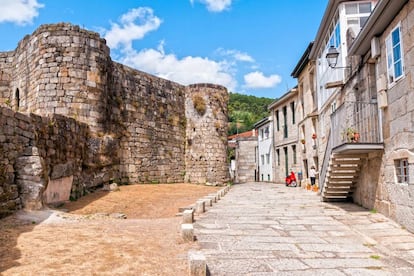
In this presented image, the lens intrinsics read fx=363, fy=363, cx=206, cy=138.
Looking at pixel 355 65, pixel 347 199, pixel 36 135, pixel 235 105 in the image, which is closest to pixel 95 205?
pixel 36 135

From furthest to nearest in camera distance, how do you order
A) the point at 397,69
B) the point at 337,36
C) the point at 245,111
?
the point at 245,111 < the point at 337,36 < the point at 397,69

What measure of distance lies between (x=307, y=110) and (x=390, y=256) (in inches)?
593

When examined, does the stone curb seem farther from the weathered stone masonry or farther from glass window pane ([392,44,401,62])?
glass window pane ([392,44,401,62])

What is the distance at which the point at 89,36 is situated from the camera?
1434 cm

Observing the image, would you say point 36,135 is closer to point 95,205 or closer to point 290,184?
point 95,205

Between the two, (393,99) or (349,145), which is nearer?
(393,99)

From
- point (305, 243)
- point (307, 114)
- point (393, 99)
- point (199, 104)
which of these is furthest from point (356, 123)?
point (199, 104)

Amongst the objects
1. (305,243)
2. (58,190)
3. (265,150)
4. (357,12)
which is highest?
(357,12)

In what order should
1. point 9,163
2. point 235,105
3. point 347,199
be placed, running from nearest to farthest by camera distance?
point 9,163, point 347,199, point 235,105

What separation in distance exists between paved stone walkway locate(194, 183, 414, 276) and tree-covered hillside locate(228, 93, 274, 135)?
1961 inches

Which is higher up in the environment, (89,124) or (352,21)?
(352,21)

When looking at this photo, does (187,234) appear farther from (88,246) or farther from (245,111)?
(245,111)

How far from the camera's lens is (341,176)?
1114 centimetres

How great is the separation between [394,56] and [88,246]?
7190 mm
